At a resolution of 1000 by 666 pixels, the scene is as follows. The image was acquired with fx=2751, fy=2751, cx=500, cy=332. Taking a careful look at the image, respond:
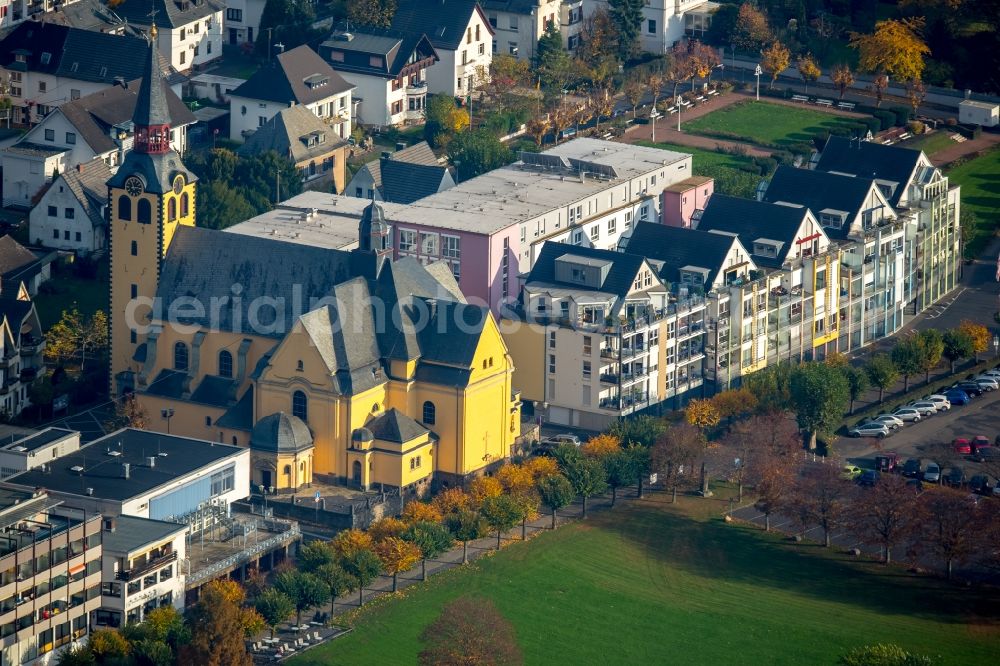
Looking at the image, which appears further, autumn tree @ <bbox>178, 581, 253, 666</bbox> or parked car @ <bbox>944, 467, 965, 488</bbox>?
parked car @ <bbox>944, 467, 965, 488</bbox>

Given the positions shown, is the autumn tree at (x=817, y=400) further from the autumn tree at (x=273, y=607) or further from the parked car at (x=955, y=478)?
the autumn tree at (x=273, y=607)

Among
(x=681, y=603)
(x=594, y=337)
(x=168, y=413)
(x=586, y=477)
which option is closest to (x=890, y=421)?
(x=594, y=337)

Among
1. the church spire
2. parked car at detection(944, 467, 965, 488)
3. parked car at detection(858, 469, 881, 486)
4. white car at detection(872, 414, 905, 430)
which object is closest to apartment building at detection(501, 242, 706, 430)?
white car at detection(872, 414, 905, 430)

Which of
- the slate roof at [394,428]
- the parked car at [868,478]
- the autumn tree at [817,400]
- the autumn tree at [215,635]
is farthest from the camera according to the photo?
the autumn tree at [817,400]

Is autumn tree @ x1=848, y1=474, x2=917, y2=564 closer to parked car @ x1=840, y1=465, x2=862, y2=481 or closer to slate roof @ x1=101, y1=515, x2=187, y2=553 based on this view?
parked car @ x1=840, y1=465, x2=862, y2=481

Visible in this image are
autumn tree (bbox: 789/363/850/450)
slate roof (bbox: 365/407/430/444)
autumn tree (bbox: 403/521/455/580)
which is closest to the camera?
autumn tree (bbox: 403/521/455/580)

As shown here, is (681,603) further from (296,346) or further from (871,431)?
(296,346)

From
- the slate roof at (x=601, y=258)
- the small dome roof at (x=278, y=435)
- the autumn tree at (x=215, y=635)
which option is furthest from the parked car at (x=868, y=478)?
the autumn tree at (x=215, y=635)
